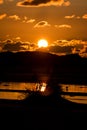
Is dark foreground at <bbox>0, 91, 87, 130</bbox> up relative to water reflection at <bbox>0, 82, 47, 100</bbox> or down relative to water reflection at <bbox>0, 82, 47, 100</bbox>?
down

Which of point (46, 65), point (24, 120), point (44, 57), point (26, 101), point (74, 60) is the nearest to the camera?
point (24, 120)

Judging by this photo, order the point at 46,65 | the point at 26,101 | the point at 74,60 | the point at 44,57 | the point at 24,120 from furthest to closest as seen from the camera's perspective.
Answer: the point at 44,57 → the point at 74,60 → the point at 46,65 → the point at 26,101 → the point at 24,120

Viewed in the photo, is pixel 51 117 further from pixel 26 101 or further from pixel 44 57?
pixel 44 57

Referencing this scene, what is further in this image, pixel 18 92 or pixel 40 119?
pixel 18 92

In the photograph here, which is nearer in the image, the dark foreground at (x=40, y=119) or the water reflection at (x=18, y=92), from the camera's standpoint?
the dark foreground at (x=40, y=119)

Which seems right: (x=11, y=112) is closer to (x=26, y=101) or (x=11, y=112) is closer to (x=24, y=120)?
(x=24, y=120)

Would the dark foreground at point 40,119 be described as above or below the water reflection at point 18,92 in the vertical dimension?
below

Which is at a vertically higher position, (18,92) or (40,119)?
(18,92)

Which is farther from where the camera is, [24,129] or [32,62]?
[32,62]

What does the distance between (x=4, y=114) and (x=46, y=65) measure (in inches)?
3057

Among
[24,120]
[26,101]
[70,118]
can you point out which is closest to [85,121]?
[70,118]

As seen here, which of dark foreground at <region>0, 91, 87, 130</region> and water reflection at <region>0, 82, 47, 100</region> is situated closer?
dark foreground at <region>0, 91, 87, 130</region>

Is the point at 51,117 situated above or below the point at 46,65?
below

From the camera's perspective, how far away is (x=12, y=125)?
14453 millimetres
